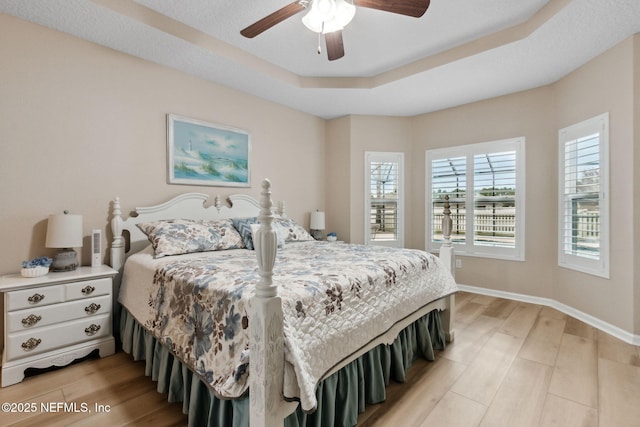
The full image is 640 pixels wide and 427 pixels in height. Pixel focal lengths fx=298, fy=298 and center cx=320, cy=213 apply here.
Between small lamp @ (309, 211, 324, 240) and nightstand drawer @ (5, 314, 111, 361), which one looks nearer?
nightstand drawer @ (5, 314, 111, 361)

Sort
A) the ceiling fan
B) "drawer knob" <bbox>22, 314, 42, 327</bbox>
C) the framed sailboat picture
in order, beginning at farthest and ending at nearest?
the framed sailboat picture, "drawer knob" <bbox>22, 314, 42, 327</bbox>, the ceiling fan

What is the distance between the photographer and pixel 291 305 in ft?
4.22

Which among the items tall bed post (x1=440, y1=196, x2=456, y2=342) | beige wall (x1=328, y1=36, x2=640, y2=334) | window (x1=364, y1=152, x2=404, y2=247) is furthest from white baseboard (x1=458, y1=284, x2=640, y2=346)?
tall bed post (x1=440, y1=196, x2=456, y2=342)

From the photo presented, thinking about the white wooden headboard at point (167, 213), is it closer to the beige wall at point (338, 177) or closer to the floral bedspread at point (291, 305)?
the floral bedspread at point (291, 305)

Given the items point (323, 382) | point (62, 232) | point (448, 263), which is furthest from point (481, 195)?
point (62, 232)

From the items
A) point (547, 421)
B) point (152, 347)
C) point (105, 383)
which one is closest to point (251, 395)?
point (152, 347)

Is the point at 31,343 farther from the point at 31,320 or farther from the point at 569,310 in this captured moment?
the point at 569,310

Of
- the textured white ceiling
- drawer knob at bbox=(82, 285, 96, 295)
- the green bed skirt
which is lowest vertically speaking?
the green bed skirt

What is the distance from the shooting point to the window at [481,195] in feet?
12.3

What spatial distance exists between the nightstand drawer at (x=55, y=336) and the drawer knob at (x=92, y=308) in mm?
51

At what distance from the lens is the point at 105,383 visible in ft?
6.41

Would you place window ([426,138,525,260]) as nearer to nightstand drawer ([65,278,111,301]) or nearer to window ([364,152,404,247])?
window ([364,152,404,247])

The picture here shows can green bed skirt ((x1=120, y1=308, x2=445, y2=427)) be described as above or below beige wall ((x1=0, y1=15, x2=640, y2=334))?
below

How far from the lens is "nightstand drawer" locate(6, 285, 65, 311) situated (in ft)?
6.25
